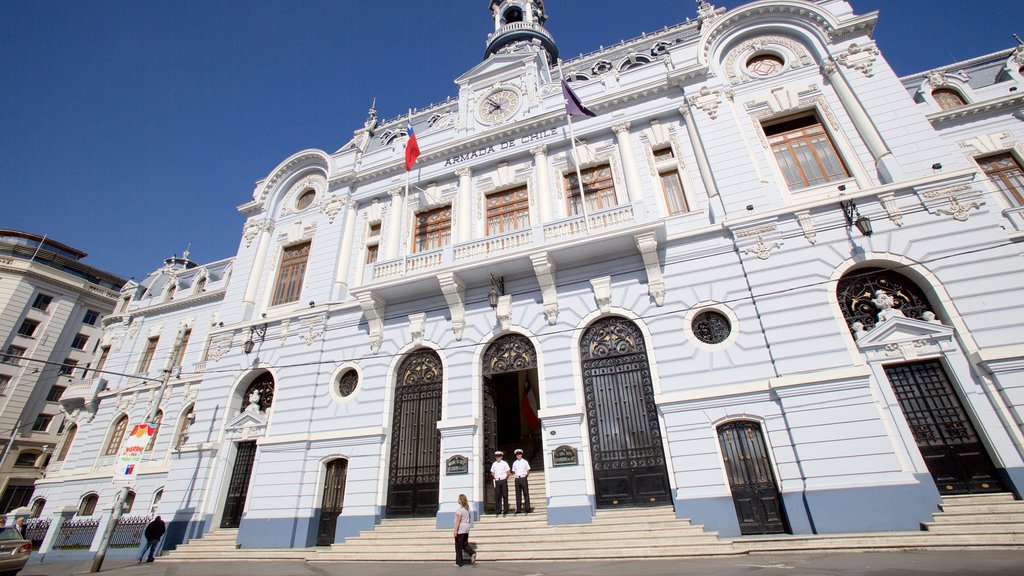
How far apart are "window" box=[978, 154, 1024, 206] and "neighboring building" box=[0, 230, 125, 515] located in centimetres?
4738

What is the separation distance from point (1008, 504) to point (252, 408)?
2051 cm

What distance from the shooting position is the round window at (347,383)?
15156mm

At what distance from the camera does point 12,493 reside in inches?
1190

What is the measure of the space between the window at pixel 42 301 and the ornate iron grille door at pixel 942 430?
52.2 metres

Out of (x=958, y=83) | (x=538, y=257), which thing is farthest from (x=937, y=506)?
(x=958, y=83)

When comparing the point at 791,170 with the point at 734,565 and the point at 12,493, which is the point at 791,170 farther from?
the point at 12,493

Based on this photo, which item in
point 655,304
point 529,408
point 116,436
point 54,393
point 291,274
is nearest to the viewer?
point 655,304

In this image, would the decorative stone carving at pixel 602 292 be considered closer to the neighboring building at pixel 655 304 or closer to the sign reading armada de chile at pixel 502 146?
the neighboring building at pixel 655 304

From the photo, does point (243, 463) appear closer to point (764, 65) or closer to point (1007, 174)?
point (764, 65)

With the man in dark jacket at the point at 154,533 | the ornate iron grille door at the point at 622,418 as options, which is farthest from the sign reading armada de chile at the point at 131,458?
the ornate iron grille door at the point at 622,418

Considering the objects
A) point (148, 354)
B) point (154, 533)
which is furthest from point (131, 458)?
point (148, 354)

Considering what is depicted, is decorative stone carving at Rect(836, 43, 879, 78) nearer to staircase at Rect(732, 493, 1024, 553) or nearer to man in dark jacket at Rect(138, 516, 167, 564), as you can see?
staircase at Rect(732, 493, 1024, 553)

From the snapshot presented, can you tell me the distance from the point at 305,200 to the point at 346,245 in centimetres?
464

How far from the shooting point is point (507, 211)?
53.5 ft
